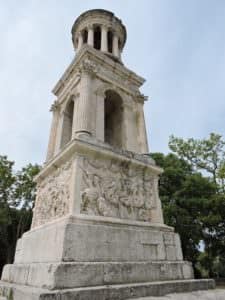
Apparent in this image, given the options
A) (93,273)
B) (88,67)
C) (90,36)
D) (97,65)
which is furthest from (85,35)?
(93,273)

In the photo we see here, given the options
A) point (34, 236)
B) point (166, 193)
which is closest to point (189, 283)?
point (34, 236)

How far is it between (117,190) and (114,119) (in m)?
4.12

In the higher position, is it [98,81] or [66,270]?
[98,81]

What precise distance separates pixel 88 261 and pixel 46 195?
285 centimetres

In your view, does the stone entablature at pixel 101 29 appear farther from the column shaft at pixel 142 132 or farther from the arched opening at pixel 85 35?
the column shaft at pixel 142 132

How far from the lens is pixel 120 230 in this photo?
4.72 m

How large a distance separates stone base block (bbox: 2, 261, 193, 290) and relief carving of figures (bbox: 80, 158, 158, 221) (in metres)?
1.18

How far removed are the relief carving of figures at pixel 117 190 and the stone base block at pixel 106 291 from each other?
1.60 meters

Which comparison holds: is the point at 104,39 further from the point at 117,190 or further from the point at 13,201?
the point at 13,201

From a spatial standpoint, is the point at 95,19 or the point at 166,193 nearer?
the point at 95,19

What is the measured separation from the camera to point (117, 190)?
18.1ft

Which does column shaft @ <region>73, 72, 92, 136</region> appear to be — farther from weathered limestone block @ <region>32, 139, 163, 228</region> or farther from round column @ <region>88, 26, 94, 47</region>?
round column @ <region>88, 26, 94, 47</region>

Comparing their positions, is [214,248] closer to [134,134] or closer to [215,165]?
[215,165]

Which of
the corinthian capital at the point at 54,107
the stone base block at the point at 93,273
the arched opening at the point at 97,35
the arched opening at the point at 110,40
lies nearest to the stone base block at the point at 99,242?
the stone base block at the point at 93,273
